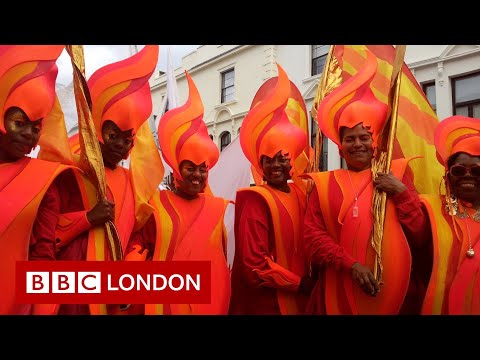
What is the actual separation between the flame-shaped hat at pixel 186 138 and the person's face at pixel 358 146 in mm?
917

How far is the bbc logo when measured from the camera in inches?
106

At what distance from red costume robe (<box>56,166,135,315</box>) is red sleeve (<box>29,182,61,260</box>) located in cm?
9

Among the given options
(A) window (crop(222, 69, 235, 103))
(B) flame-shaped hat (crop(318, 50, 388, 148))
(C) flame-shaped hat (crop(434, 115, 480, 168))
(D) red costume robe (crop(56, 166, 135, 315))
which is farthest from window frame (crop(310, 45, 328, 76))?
(D) red costume robe (crop(56, 166, 135, 315))

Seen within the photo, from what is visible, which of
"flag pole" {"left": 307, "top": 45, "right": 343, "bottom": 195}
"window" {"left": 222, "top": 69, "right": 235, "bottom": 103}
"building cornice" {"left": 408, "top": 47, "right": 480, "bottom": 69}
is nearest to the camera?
"flag pole" {"left": 307, "top": 45, "right": 343, "bottom": 195}

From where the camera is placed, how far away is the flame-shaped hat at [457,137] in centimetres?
296

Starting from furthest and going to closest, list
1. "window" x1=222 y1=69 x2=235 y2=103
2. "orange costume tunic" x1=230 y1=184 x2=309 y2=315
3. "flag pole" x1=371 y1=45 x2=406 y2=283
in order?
"window" x1=222 y1=69 x2=235 y2=103 → "orange costume tunic" x1=230 y1=184 x2=309 y2=315 → "flag pole" x1=371 y1=45 x2=406 y2=283

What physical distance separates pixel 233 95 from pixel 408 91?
148 cm

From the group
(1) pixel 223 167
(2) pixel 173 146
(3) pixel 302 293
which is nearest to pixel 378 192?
(3) pixel 302 293

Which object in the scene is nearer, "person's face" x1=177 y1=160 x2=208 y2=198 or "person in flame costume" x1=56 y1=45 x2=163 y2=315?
"person in flame costume" x1=56 y1=45 x2=163 y2=315

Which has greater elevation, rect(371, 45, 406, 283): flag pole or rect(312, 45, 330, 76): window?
rect(312, 45, 330, 76): window

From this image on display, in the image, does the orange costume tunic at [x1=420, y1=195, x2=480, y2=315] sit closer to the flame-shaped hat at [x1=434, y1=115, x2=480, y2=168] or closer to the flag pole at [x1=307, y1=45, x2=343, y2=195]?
the flame-shaped hat at [x1=434, y1=115, x2=480, y2=168]

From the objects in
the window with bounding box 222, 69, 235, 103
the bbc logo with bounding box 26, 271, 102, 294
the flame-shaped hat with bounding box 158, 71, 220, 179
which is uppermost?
the window with bounding box 222, 69, 235, 103

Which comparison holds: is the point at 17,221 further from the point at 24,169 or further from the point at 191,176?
the point at 191,176
